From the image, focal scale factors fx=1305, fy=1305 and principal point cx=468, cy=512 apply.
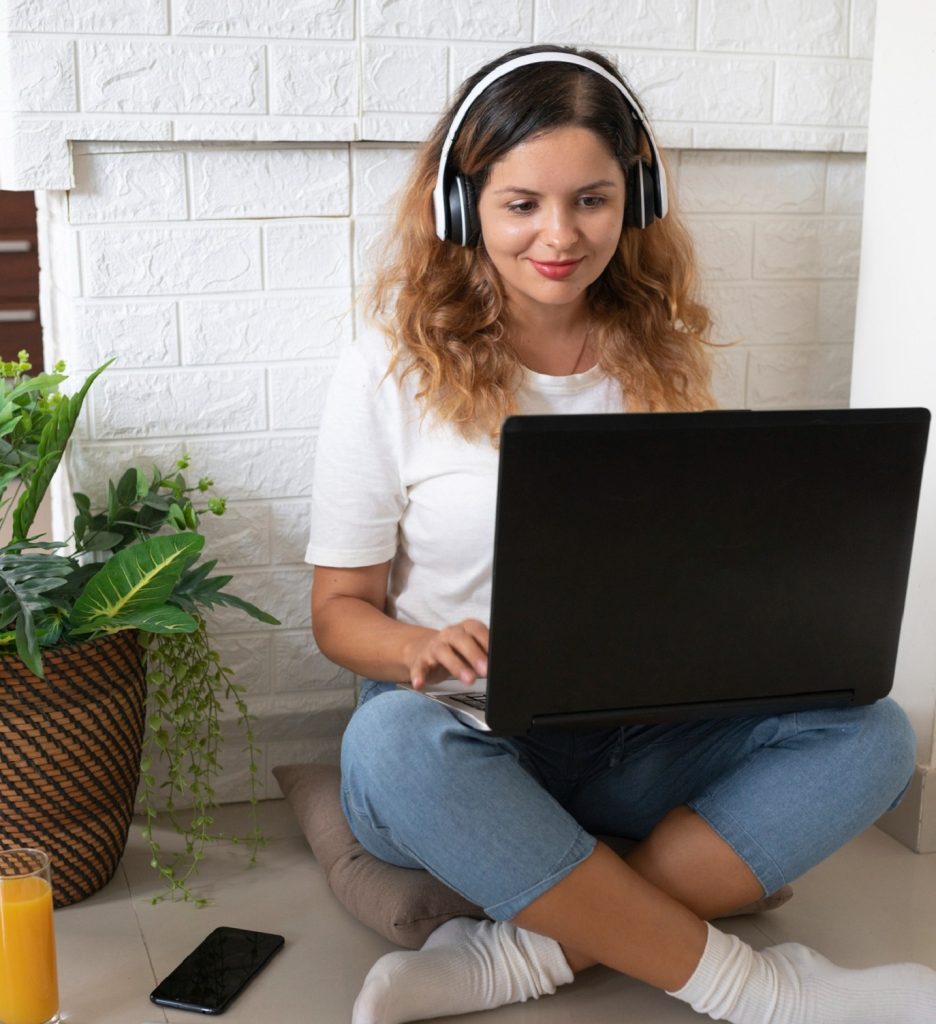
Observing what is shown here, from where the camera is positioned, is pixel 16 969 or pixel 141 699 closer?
pixel 16 969

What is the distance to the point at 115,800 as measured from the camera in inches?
60.5

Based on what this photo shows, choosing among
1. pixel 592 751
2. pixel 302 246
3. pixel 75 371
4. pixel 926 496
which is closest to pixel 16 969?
pixel 592 751

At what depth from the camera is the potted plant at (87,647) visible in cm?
140

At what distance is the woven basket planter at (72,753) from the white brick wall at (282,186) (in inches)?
11.4

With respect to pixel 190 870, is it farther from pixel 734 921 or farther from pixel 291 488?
pixel 734 921

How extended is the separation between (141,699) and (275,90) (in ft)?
2.54

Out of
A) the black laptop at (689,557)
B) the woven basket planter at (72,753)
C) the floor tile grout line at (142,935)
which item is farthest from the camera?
the woven basket planter at (72,753)

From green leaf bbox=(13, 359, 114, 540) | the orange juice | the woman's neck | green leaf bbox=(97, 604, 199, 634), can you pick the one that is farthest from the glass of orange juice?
the woman's neck

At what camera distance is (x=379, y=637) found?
4.64 feet

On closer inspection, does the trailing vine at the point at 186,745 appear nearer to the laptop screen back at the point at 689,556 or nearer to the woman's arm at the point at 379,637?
the woman's arm at the point at 379,637

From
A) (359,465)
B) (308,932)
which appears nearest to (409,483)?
(359,465)

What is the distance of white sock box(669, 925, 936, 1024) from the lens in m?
1.26

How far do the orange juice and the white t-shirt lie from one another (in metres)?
0.48

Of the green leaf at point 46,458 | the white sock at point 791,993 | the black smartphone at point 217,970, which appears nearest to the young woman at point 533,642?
the white sock at point 791,993
